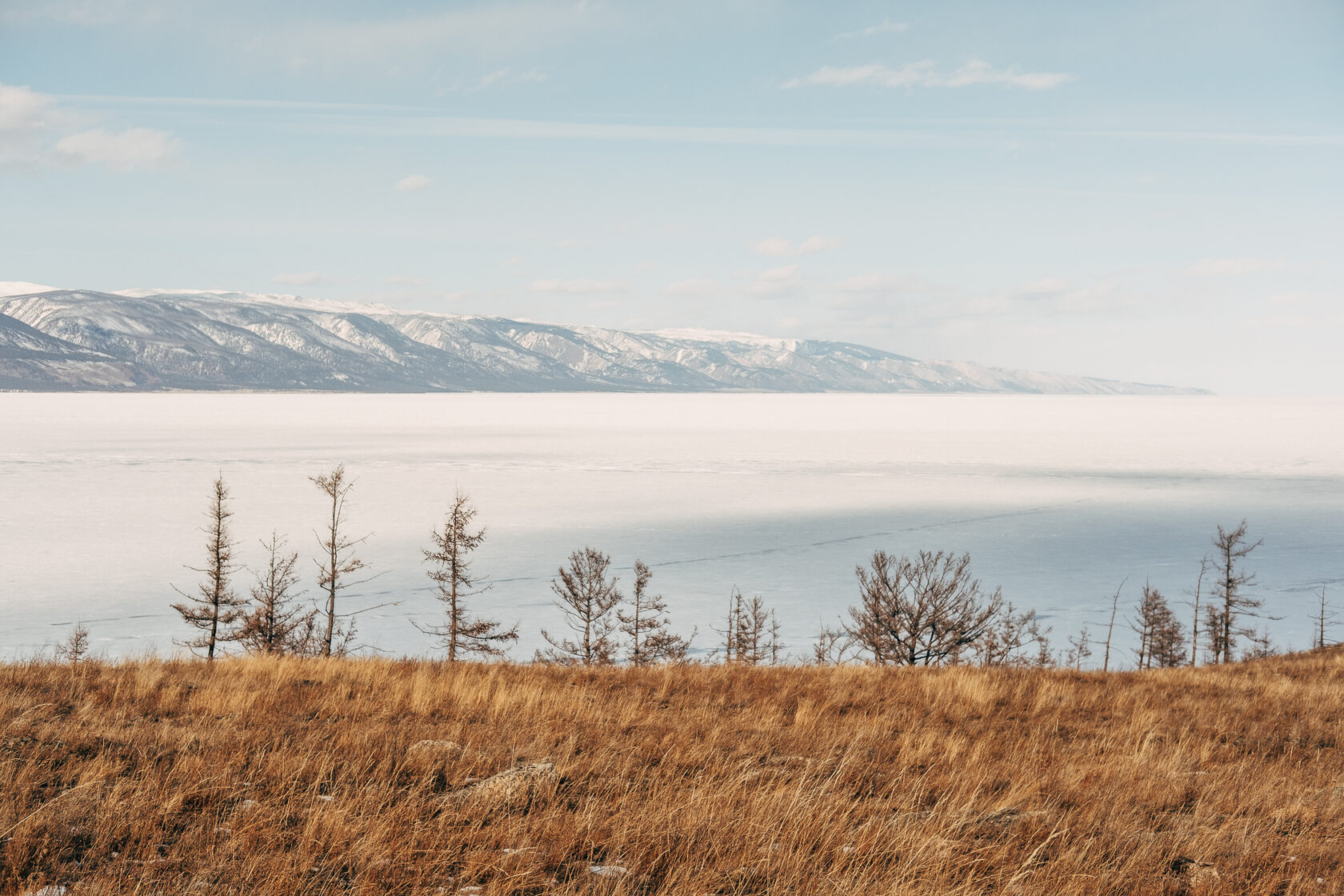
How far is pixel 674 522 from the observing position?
74250mm

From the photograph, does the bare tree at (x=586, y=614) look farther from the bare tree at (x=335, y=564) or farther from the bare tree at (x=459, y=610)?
the bare tree at (x=335, y=564)

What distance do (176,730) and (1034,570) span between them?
58346 mm

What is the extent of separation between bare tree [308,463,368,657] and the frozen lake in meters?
1.50

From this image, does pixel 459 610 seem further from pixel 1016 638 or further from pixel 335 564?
pixel 1016 638

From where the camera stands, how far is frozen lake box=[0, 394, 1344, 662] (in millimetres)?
48469

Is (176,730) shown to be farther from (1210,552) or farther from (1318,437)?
(1318,437)

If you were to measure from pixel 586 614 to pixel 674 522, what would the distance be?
28120 millimetres

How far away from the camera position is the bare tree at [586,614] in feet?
131

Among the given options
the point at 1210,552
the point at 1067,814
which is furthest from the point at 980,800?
the point at 1210,552

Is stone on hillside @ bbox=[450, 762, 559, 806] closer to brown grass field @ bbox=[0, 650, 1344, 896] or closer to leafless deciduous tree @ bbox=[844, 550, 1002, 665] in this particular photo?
brown grass field @ bbox=[0, 650, 1344, 896]

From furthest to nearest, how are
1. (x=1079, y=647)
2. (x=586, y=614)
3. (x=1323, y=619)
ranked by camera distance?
(x=586, y=614)
(x=1323, y=619)
(x=1079, y=647)

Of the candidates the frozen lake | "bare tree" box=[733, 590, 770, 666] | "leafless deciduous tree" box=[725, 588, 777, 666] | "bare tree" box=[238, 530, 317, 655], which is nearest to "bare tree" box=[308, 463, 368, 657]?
"bare tree" box=[238, 530, 317, 655]

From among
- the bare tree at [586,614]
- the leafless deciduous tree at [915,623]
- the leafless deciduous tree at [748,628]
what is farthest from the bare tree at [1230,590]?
the bare tree at [586,614]

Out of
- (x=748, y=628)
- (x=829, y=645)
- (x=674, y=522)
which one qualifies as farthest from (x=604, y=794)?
(x=674, y=522)
